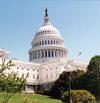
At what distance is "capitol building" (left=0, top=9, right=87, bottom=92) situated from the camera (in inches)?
4313

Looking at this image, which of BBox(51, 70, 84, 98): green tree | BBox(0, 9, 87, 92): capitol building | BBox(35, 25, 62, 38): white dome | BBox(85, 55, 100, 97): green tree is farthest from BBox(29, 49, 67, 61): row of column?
BBox(85, 55, 100, 97): green tree

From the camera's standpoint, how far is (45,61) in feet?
425

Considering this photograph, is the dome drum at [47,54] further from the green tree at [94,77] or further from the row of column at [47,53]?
the green tree at [94,77]

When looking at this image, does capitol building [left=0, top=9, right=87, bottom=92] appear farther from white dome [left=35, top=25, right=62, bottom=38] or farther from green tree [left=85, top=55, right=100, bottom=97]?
green tree [left=85, top=55, right=100, bottom=97]

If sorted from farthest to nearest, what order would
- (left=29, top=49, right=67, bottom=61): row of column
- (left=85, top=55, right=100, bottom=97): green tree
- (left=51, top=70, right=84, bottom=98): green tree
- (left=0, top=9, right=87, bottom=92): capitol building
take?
(left=29, top=49, right=67, bottom=61): row of column, (left=0, top=9, right=87, bottom=92): capitol building, (left=51, top=70, right=84, bottom=98): green tree, (left=85, top=55, right=100, bottom=97): green tree

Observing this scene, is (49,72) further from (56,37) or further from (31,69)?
(56,37)

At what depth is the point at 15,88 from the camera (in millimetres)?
19594

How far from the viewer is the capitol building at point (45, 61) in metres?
110

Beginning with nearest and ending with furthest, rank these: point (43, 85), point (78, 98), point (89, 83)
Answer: point (78, 98), point (89, 83), point (43, 85)

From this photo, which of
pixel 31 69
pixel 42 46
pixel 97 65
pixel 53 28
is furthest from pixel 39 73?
pixel 97 65

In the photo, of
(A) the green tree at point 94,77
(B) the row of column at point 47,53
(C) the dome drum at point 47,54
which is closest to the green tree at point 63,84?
(A) the green tree at point 94,77

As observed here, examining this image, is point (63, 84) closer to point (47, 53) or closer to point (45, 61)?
point (45, 61)

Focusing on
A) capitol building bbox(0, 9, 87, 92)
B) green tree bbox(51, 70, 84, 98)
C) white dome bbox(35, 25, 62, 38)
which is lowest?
green tree bbox(51, 70, 84, 98)

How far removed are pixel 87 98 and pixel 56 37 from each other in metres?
83.4
